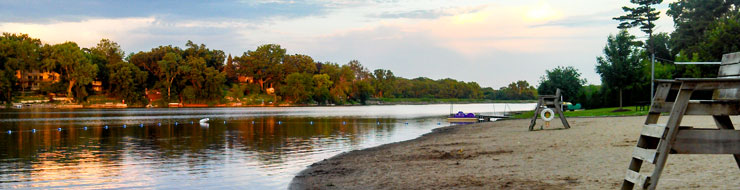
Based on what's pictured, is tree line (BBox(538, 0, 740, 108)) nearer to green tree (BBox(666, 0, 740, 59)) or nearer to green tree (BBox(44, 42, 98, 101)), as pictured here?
green tree (BBox(666, 0, 740, 59))

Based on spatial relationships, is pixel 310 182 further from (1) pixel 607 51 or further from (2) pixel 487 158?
(1) pixel 607 51

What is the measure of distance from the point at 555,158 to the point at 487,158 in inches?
90.5

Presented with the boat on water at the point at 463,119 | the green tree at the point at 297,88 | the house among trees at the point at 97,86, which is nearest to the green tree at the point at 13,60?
the house among trees at the point at 97,86

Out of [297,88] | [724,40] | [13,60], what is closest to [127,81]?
[13,60]

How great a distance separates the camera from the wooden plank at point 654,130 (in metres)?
5.57

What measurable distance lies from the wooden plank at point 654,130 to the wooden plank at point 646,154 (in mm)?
167

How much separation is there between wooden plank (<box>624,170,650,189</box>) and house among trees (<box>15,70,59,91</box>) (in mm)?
177276

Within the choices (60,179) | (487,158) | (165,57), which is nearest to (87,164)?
(60,179)

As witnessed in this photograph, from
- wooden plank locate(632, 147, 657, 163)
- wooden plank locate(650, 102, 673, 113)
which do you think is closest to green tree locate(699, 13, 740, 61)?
wooden plank locate(650, 102, 673, 113)

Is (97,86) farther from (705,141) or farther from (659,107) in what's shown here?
(705,141)

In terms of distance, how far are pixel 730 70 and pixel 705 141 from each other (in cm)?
140

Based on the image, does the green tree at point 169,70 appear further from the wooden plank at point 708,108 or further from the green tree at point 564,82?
the wooden plank at point 708,108

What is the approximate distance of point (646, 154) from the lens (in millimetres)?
5727

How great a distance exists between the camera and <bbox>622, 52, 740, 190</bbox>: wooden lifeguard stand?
5535 millimetres
